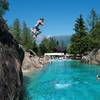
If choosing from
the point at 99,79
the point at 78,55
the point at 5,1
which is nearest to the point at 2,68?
the point at 5,1

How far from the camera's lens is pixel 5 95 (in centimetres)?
1548

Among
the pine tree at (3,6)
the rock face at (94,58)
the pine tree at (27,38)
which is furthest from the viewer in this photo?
the pine tree at (27,38)

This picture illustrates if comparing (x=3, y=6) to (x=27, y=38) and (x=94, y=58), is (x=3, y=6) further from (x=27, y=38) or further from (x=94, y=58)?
(x=27, y=38)

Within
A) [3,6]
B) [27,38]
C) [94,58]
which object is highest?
[27,38]

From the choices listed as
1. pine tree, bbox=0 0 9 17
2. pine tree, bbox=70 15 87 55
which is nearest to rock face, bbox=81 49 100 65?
pine tree, bbox=70 15 87 55

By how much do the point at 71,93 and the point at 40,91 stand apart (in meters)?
3.22

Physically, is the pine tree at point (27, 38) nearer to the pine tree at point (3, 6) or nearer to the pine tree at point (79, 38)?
the pine tree at point (79, 38)

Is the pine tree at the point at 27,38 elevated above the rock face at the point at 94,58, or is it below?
above

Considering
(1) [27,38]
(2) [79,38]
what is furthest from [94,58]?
(1) [27,38]

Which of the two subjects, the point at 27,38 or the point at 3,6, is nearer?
the point at 3,6

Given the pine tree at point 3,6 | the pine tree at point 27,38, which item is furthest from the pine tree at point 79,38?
the pine tree at point 3,6

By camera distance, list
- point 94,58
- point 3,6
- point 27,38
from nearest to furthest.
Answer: point 3,6 < point 94,58 < point 27,38

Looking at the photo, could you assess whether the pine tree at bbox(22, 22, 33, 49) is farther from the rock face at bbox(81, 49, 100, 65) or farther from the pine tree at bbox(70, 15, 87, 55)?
the rock face at bbox(81, 49, 100, 65)

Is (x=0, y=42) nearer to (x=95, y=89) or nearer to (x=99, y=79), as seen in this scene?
(x=95, y=89)
